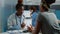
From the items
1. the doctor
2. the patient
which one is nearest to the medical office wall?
the doctor

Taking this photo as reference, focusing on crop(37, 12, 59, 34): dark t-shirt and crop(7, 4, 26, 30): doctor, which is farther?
crop(7, 4, 26, 30): doctor

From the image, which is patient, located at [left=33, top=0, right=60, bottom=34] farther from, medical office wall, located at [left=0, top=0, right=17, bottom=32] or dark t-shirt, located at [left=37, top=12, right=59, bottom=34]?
medical office wall, located at [left=0, top=0, right=17, bottom=32]

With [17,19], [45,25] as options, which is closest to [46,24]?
[45,25]

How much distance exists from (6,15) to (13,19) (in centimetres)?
23

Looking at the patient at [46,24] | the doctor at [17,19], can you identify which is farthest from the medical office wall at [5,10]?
the patient at [46,24]

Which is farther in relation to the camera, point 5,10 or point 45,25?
point 5,10

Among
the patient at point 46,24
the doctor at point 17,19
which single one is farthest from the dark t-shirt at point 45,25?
the doctor at point 17,19

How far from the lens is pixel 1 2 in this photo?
234 cm

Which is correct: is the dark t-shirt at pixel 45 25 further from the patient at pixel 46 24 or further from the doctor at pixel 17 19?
the doctor at pixel 17 19

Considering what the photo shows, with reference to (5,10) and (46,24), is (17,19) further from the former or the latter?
(46,24)

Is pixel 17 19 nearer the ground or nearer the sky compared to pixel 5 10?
nearer the ground

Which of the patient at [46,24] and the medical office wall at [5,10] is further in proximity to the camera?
the medical office wall at [5,10]

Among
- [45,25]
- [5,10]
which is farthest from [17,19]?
[45,25]

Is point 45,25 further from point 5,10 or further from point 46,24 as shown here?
point 5,10
